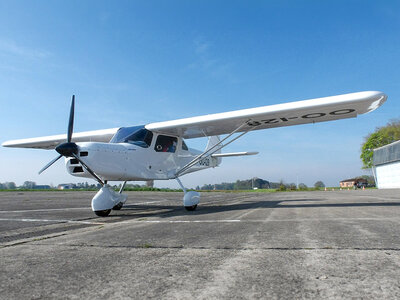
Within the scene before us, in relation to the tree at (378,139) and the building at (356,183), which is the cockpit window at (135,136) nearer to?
the tree at (378,139)

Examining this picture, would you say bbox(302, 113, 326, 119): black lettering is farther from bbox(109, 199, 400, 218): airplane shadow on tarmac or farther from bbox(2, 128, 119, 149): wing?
bbox(2, 128, 119, 149): wing

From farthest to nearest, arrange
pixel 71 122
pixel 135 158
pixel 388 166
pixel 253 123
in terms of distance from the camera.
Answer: pixel 388 166
pixel 253 123
pixel 135 158
pixel 71 122

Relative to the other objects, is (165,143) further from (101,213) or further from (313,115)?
(313,115)


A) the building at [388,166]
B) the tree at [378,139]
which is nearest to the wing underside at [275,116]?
the building at [388,166]

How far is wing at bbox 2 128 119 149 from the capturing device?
1214 cm

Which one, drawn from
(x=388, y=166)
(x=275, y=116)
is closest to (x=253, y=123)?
(x=275, y=116)

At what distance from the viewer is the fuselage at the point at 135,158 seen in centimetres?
758

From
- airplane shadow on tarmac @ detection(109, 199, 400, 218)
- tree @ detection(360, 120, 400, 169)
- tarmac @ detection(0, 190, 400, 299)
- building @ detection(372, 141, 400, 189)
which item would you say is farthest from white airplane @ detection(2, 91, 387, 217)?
tree @ detection(360, 120, 400, 169)

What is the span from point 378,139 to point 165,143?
59677mm

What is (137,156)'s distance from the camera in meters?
8.95

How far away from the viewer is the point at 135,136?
31.1 ft

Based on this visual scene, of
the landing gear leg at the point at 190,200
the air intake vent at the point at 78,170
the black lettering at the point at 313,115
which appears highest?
the black lettering at the point at 313,115

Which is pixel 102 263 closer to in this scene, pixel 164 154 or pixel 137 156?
pixel 137 156

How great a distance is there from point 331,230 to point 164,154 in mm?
7113
